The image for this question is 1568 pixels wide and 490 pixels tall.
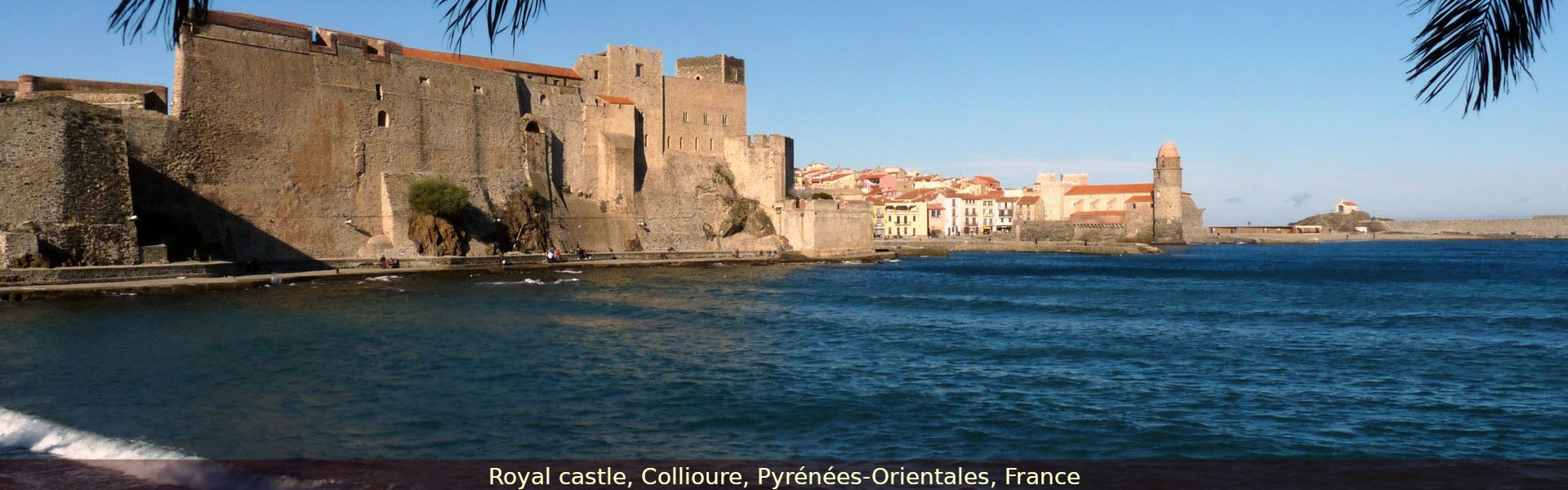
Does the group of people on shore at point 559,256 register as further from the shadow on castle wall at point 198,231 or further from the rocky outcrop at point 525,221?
the shadow on castle wall at point 198,231

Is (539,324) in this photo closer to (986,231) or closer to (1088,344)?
(1088,344)

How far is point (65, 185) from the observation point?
20.0 m

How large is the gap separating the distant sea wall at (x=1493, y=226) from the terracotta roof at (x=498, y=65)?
68.9 metres

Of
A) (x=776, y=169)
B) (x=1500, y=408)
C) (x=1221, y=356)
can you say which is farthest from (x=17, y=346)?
(x=776, y=169)

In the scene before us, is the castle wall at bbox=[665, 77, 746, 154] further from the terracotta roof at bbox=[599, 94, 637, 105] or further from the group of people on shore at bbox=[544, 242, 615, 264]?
the group of people on shore at bbox=[544, 242, 615, 264]

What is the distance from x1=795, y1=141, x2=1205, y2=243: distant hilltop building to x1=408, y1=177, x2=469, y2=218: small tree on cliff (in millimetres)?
30430

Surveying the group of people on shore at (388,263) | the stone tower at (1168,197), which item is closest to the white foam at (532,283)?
the group of people on shore at (388,263)

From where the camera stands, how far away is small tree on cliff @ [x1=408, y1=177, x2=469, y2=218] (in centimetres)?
2753

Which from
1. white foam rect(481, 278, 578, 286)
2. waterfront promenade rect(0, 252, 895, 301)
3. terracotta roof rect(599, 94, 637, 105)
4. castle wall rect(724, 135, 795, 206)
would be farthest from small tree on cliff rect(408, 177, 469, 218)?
castle wall rect(724, 135, 795, 206)

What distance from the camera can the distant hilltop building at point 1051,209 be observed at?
60.6 metres

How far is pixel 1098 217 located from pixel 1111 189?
137 inches

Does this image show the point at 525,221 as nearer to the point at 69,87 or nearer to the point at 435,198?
the point at 435,198

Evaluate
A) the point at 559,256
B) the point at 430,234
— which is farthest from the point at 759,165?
the point at 430,234

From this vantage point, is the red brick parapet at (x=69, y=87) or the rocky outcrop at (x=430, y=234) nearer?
the red brick parapet at (x=69, y=87)
